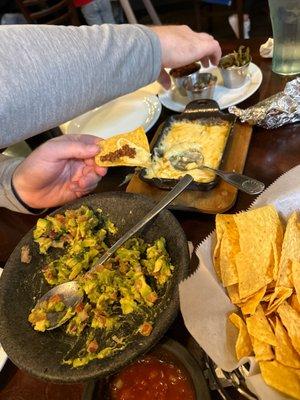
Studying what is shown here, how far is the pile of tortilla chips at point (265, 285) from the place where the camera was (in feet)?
2.02

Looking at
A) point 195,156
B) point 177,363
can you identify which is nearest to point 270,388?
point 177,363

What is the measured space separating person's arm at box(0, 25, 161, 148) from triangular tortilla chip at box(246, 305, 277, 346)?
24.5 inches

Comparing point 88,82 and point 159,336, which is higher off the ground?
point 88,82

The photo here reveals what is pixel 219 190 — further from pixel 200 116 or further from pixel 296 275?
pixel 296 275

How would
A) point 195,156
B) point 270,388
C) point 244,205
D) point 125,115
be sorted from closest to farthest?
point 270,388
point 244,205
point 195,156
point 125,115

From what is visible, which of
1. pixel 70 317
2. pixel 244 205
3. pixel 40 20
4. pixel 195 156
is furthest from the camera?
pixel 40 20

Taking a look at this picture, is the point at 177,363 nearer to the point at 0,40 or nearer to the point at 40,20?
the point at 0,40

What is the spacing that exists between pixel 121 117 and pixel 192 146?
41 centimetres

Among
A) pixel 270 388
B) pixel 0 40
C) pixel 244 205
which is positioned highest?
pixel 0 40

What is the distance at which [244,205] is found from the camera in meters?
1.05

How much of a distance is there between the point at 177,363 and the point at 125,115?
3.29 feet

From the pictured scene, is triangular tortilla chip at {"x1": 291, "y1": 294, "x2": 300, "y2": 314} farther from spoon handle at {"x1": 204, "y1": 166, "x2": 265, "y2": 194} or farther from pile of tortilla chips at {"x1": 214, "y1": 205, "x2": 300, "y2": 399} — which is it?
spoon handle at {"x1": 204, "y1": 166, "x2": 265, "y2": 194}

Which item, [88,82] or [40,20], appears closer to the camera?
[88,82]

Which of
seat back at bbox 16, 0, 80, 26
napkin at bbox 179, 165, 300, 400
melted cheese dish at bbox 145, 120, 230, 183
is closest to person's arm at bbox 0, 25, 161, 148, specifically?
melted cheese dish at bbox 145, 120, 230, 183
